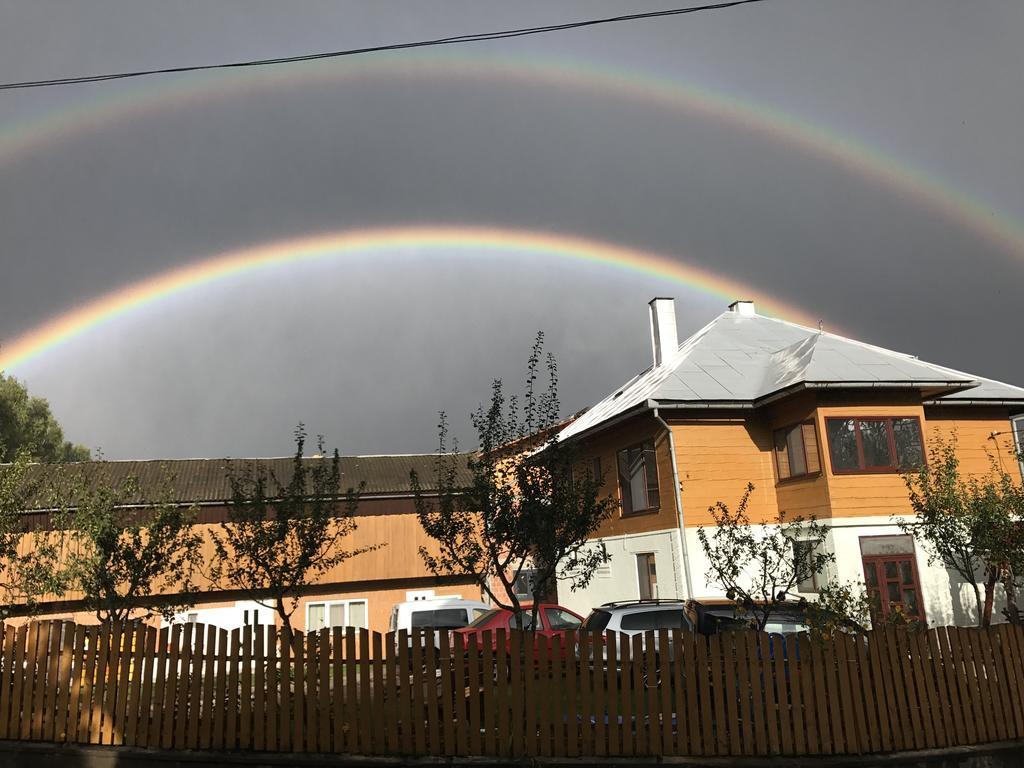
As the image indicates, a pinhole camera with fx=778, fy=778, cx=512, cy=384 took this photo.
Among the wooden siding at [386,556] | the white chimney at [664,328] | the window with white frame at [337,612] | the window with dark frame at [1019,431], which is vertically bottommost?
the window with white frame at [337,612]

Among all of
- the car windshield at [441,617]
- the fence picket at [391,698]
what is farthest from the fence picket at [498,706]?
the car windshield at [441,617]

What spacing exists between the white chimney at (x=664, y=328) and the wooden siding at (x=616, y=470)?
4926 millimetres

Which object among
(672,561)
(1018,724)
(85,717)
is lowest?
(1018,724)

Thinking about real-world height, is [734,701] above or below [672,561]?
below

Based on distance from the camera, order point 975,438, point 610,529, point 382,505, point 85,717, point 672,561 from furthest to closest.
→ point 382,505 < point 610,529 < point 975,438 < point 672,561 < point 85,717

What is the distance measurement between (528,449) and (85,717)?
254 inches

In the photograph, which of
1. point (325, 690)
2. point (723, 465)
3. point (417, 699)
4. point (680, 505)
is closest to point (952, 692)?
point (417, 699)

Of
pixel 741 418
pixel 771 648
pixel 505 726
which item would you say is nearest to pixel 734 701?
pixel 771 648

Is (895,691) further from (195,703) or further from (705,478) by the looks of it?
(705,478)

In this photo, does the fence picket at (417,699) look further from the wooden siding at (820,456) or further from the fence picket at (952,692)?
the wooden siding at (820,456)

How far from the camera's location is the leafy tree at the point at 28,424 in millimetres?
56281

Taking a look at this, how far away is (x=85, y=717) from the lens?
9281 millimetres

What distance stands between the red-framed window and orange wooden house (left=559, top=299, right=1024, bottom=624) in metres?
0.04

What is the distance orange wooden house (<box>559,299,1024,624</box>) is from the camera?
20.0 metres
